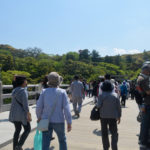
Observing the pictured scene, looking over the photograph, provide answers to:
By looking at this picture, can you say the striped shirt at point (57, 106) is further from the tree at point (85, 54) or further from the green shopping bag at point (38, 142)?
the tree at point (85, 54)

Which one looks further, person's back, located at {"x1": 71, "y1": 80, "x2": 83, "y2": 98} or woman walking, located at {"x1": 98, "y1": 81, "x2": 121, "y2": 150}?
person's back, located at {"x1": 71, "y1": 80, "x2": 83, "y2": 98}

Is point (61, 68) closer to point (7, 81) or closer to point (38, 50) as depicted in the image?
point (7, 81)

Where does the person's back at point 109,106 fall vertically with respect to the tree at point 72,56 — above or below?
below

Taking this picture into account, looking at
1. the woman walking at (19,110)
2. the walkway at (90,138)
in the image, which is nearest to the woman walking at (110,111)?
the walkway at (90,138)

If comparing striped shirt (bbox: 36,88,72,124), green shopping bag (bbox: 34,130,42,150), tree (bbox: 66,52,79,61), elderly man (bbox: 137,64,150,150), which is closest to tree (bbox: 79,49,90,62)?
tree (bbox: 66,52,79,61)

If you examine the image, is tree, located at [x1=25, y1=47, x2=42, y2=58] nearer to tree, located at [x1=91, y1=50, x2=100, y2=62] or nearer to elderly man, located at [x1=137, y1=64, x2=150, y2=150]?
tree, located at [x1=91, y1=50, x2=100, y2=62]

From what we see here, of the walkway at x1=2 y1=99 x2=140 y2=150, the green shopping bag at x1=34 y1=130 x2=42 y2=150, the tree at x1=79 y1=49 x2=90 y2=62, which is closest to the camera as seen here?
the green shopping bag at x1=34 y1=130 x2=42 y2=150

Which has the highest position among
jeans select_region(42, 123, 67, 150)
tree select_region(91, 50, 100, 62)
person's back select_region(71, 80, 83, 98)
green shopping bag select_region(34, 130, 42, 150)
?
tree select_region(91, 50, 100, 62)

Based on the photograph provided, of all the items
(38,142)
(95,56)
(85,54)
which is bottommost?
(38,142)

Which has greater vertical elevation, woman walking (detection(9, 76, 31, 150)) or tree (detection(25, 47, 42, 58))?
tree (detection(25, 47, 42, 58))

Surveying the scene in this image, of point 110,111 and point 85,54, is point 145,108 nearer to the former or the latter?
point 110,111

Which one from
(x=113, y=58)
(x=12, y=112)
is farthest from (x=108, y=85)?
(x=113, y=58)

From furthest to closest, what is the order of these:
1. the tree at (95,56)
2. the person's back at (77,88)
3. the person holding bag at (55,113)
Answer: the tree at (95,56) → the person's back at (77,88) → the person holding bag at (55,113)

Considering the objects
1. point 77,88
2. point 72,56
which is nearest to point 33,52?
point 72,56
